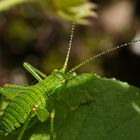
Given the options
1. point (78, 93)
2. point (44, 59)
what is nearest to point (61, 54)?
point (44, 59)

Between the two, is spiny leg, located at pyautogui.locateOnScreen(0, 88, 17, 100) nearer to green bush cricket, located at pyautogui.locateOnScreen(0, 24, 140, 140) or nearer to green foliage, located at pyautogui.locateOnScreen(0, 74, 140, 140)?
green bush cricket, located at pyautogui.locateOnScreen(0, 24, 140, 140)

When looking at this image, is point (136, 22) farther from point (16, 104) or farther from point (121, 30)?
point (16, 104)

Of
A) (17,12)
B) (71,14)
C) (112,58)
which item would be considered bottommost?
(112,58)

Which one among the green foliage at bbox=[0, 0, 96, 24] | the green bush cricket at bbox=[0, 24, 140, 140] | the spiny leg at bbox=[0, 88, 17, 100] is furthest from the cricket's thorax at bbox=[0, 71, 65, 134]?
the green foliage at bbox=[0, 0, 96, 24]

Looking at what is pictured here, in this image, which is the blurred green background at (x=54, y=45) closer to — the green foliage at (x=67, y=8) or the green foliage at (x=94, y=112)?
the green foliage at (x=67, y=8)

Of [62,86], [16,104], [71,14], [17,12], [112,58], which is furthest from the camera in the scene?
[112,58]
